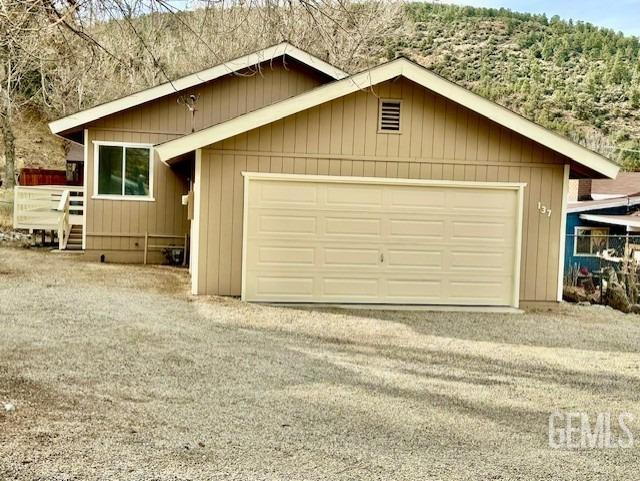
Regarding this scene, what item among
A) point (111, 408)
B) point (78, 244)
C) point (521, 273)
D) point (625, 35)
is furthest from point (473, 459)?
point (625, 35)

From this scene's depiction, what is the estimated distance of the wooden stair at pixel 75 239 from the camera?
58.1ft

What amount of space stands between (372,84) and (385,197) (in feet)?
6.01

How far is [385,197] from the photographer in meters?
11.4

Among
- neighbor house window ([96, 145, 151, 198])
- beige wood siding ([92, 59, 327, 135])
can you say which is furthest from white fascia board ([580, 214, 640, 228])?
neighbor house window ([96, 145, 151, 198])

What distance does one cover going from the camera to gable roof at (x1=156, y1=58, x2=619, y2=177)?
10.8 m

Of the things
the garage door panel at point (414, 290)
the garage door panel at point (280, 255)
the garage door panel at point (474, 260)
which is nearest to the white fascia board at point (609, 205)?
the garage door panel at point (474, 260)

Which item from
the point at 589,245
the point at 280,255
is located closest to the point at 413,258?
the point at 280,255

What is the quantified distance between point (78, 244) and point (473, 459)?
15.3 metres

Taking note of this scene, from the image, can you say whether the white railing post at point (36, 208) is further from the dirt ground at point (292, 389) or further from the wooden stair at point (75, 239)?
the dirt ground at point (292, 389)

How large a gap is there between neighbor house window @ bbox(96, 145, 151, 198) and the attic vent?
6.42m

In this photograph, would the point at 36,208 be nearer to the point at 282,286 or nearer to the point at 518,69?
the point at 282,286

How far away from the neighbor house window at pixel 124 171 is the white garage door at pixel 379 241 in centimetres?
531

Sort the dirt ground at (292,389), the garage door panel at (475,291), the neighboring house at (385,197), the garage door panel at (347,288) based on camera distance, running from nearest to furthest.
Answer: the dirt ground at (292,389) → the neighboring house at (385,197) → the garage door panel at (347,288) → the garage door panel at (475,291)

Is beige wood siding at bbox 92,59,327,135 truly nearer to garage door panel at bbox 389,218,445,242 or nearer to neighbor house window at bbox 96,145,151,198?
neighbor house window at bbox 96,145,151,198
